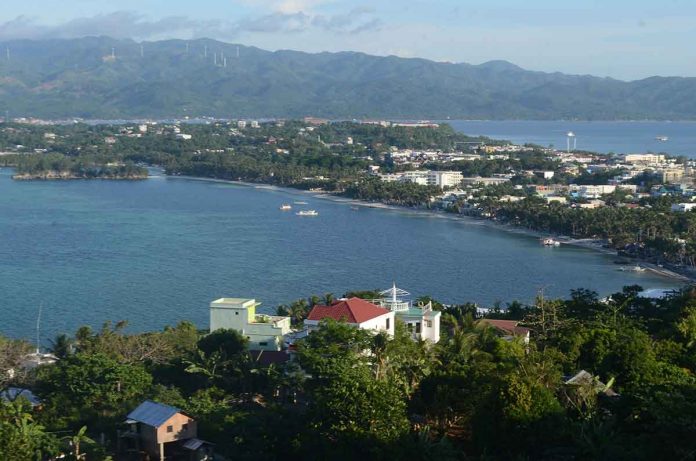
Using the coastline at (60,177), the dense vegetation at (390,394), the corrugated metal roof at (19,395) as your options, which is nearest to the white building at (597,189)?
the coastline at (60,177)

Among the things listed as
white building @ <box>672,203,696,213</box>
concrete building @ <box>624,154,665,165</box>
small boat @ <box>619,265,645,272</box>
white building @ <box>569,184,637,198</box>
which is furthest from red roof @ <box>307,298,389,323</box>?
concrete building @ <box>624,154,665,165</box>

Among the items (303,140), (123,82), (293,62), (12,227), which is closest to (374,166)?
(303,140)

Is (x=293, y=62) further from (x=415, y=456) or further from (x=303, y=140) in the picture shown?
(x=415, y=456)

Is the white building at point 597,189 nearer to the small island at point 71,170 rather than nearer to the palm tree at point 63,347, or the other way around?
the small island at point 71,170

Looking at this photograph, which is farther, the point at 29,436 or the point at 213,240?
the point at 213,240

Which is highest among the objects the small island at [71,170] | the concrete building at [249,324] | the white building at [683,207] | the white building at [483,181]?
the concrete building at [249,324]

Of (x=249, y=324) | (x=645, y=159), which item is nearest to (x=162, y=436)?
(x=249, y=324)
